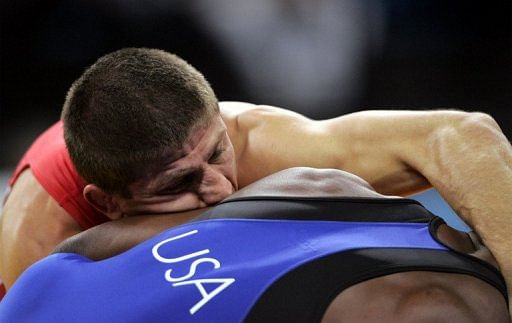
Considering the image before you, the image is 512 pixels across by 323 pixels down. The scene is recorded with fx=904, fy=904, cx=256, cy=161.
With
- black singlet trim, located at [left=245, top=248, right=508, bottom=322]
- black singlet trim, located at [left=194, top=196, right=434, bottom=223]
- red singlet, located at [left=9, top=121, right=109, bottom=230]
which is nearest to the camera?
black singlet trim, located at [left=245, top=248, right=508, bottom=322]

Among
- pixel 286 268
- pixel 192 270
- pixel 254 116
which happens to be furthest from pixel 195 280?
pixel 254 116

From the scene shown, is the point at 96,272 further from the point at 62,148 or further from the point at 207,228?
the point at 62,148

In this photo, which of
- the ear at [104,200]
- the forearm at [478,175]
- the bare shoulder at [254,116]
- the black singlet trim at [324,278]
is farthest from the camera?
the bare shoulder at [254,116]

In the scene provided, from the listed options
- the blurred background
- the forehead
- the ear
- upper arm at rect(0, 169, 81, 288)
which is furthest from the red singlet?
the blurred background

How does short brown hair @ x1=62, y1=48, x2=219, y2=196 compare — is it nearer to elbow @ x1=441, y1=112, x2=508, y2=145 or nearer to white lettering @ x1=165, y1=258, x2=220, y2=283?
white lettering @ x1=165, y1=258, x2=220, y2=283

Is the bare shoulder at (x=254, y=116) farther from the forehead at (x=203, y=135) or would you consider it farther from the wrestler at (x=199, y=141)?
the forehead at (x=203, y=135)

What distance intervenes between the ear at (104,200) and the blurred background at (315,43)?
2.39 m

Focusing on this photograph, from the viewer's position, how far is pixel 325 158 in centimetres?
193

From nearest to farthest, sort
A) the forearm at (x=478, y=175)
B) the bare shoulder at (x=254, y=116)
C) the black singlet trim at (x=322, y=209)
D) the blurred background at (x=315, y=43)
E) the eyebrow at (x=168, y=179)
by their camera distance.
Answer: the black singlet trim at (x=322, y=209) → the forearm at (x=478, y=175) → the eyebrow at (x=168, y=179) → the bare shoulder at (x=254, y=116) → the blurred background at (x=315, y=43)

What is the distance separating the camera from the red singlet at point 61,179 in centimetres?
223

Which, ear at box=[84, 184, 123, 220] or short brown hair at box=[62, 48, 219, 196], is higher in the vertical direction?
short brown hair at box=[62, 48, 219, 196]

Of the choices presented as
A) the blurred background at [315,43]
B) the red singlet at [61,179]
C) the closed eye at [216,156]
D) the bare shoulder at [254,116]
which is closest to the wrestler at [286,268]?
the closed eye at [216,156]

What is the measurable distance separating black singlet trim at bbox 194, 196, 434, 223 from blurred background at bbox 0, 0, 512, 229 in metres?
2.72

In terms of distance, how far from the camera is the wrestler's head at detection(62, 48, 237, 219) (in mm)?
1642
